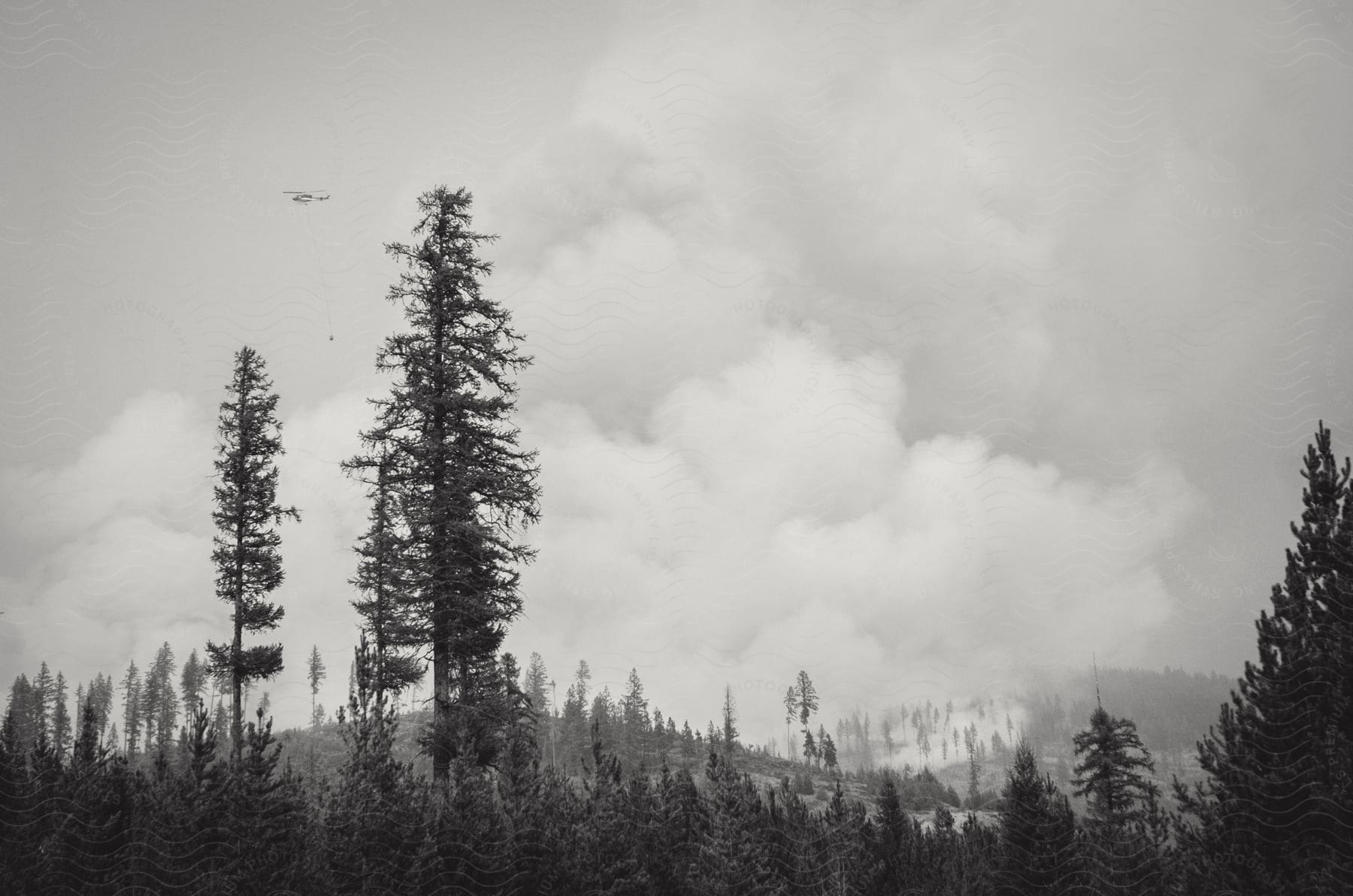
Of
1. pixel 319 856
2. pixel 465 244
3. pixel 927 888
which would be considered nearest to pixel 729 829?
pixel 319 856

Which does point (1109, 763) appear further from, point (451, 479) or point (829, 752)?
point (829, 752)

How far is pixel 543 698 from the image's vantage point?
387ft

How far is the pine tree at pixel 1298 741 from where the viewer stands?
14.9 meters

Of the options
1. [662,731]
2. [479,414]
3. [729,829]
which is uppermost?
[479,414]

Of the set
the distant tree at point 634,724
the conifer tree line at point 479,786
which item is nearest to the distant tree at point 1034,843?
the conifer tree line at point 479,786

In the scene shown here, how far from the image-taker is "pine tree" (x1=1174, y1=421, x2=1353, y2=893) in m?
14.9

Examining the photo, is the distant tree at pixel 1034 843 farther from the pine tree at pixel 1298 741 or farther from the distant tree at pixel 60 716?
the distant tree at pixel 60 716

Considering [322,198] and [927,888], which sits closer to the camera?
[927,888]

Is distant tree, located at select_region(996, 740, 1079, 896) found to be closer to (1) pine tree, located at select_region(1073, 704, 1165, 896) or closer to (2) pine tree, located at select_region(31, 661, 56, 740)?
(1) pine tree, located at select_region(1073, 704, 1165, 896)

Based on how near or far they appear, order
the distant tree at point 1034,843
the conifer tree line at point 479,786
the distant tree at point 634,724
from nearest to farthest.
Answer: the conifer tree line at point 479,786, the distant tree at point 1034,843, the distant tree at point 634,724

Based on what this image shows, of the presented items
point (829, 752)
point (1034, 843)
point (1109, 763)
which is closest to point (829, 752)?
point (829, 752)

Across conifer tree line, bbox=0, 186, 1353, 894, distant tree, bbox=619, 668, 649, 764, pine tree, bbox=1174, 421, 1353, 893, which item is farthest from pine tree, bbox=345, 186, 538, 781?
distant tree, bbox=619, 668, 649, 764

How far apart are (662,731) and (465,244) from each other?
85.3 metres

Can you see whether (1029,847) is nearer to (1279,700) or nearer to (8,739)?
(1279,700)
